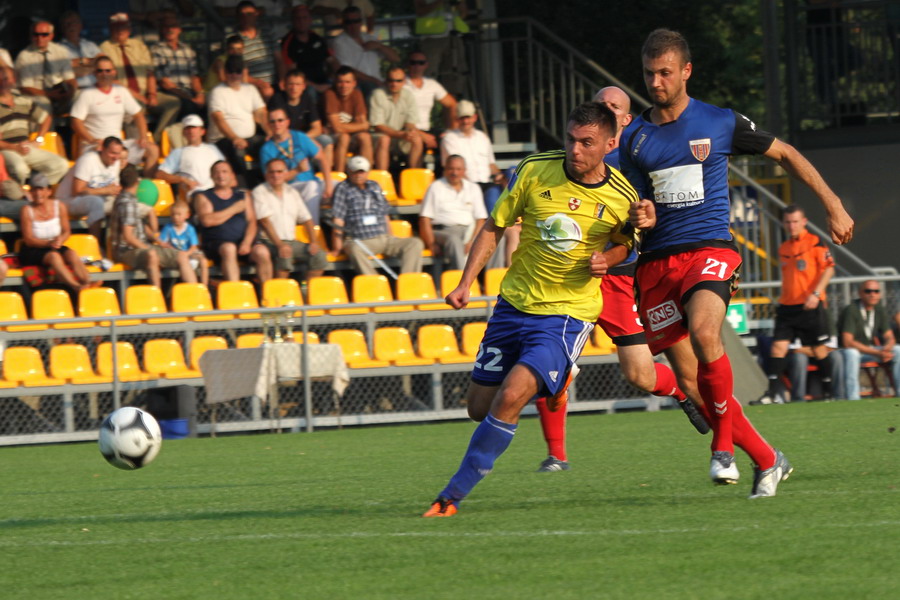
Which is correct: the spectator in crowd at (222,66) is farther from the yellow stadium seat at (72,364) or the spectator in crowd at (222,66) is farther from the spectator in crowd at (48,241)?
the yellow stadium seat at (72,364)

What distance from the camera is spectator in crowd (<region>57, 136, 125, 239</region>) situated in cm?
1557

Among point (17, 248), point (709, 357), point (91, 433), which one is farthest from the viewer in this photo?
point (17, 248)

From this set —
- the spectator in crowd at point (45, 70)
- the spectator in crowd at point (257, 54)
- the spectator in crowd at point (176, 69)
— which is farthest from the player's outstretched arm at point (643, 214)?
the spectator in crowd at point (176, 69)

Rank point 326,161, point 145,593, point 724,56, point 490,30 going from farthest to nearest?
point 724,56 → point 490,30 → point 326,161 → point 145,593

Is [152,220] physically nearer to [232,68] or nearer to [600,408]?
[232,68]

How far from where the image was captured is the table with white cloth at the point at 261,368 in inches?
536

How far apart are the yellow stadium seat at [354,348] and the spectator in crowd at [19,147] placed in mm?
3898

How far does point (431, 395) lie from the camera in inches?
571

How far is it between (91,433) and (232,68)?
4.92 m

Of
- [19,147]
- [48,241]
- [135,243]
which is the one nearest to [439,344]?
[135,243]

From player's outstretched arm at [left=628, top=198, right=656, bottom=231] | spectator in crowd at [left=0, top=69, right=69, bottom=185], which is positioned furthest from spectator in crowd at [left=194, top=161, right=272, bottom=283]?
player's outstretched arm at [left=628, top=198, right=656, bottom=231]

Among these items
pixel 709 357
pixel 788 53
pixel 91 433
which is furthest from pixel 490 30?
pixel 709 357

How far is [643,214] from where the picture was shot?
6.30m

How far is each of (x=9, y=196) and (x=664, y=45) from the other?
1071 centimetres
